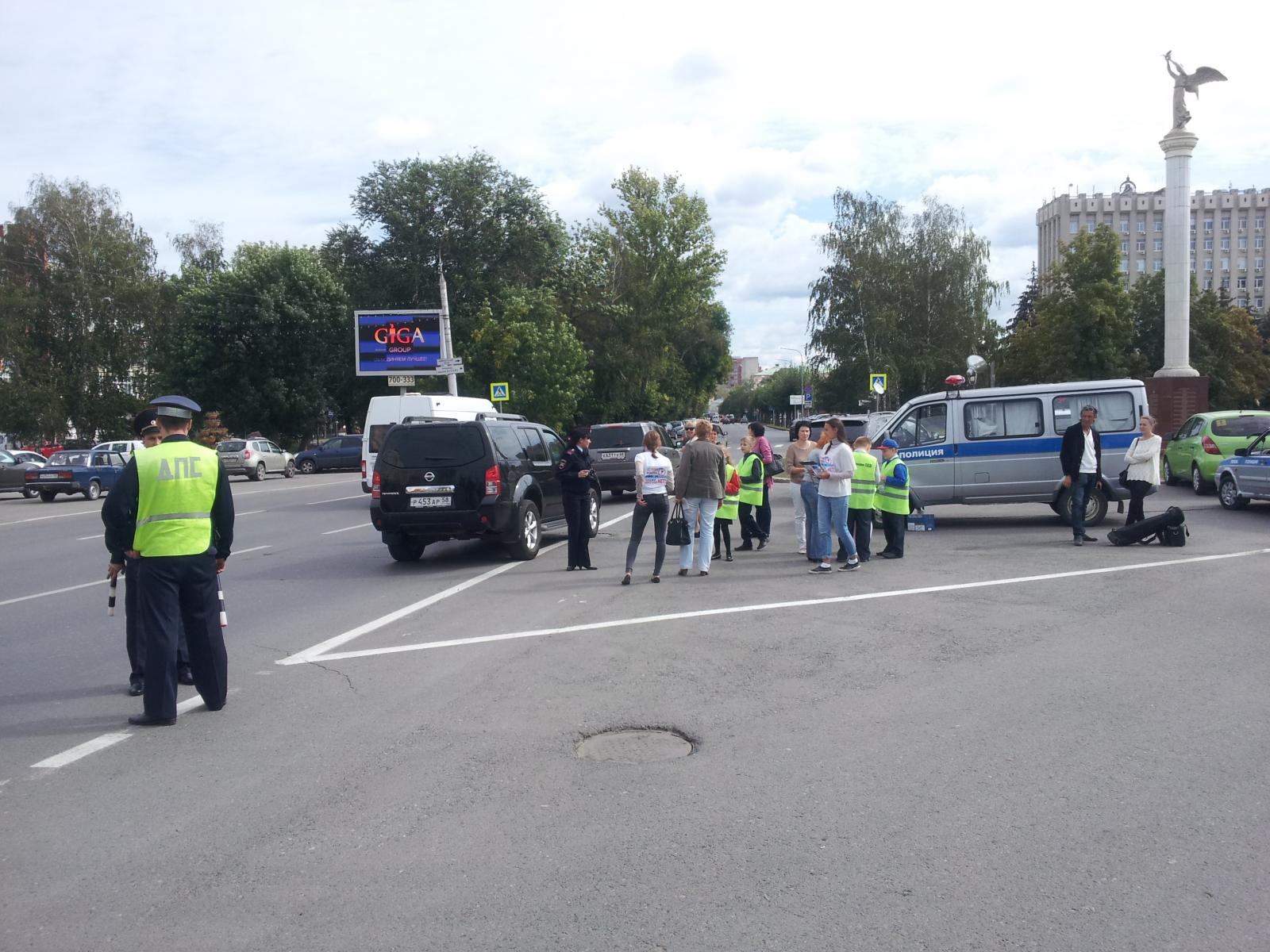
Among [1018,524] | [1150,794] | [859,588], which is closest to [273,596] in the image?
[859,588]

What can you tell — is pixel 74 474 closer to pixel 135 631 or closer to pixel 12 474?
pixel 12 474

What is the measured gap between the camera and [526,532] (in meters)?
13.7

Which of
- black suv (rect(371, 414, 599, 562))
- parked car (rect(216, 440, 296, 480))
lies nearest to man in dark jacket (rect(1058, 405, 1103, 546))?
black suv (rect(371, 414, 599, 562))

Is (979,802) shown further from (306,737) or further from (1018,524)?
(1018,524)

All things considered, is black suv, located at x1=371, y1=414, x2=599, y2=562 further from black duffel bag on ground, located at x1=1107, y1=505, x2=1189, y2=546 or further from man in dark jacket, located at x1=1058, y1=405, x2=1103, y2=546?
black duffel bag on ground, located at x1=1107, y1=505, x2=1189, y2=546

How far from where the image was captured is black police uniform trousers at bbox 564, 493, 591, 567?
12.5m

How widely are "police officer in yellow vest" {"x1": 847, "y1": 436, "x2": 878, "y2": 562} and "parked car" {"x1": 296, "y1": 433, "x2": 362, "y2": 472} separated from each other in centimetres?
3825

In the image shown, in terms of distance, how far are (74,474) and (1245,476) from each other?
29257 mm

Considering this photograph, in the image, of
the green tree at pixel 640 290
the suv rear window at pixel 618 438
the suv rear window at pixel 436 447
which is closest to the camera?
the suv rear window at pixel 436 447

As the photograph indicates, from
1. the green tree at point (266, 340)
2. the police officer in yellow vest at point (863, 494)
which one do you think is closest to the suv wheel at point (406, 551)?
the police officer in yellow vest at point (863, 494)

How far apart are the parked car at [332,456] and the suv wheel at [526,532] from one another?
35785 mm

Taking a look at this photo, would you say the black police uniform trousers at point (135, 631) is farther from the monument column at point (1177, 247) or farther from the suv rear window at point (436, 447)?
the monument column at point (1177, 247)

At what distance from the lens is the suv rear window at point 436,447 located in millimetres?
13008

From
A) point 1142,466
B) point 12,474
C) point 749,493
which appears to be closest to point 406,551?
point 749,493
